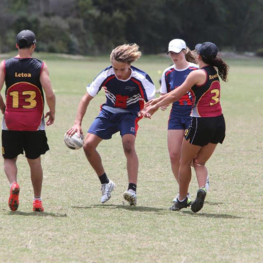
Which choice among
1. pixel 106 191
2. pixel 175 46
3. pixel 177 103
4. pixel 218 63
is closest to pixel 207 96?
pixel 218 63

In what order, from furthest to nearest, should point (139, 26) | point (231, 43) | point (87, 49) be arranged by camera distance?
point (231, 43) < point (139, 26) < point (87, 49)

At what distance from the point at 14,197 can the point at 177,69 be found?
2.46 metres

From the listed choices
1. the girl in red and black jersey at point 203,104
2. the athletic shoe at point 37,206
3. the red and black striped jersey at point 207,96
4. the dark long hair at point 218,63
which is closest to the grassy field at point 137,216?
the athletic shoe at point 37,206

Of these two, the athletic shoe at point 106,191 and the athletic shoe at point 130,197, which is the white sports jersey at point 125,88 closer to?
the athletic shoe at point 106,191

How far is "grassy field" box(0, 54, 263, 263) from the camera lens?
19.0 ft

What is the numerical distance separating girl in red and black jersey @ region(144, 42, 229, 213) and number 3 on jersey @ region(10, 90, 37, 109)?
1.17 metres

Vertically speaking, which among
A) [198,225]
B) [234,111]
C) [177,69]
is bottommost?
[234,111]

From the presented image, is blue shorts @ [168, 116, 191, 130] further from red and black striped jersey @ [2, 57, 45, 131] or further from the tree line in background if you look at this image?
the tree line in background

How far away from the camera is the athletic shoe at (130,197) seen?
7.94m

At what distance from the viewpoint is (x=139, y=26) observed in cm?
8475

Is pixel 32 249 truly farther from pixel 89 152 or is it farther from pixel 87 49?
pixel 87 49

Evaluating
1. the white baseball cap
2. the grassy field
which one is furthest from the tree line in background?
the white baseball cap

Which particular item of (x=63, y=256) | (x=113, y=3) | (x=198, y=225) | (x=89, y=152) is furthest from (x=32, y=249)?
(x=113, y=3)

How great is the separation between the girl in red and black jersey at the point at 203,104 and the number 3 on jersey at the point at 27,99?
117cm
